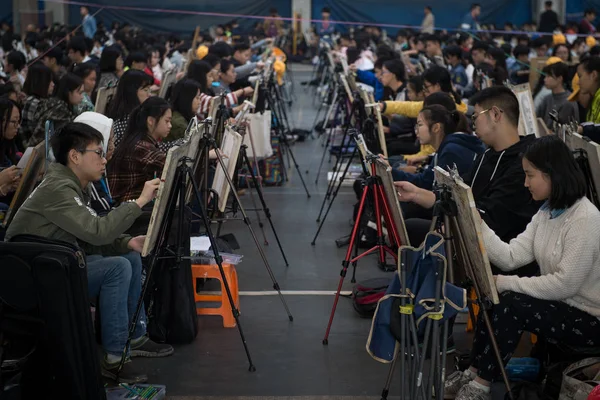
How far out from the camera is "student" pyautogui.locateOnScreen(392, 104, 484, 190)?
16.8 ft

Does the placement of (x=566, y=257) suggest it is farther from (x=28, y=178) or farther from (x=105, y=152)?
(x=28, y=178)

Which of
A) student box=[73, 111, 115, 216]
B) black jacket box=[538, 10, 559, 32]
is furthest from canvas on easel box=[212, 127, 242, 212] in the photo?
black jacket box=[538, 10, 559, 32]

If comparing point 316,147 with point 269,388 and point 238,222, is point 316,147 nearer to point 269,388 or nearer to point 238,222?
point 238,222

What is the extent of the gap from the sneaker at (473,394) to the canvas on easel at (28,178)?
2177 mm

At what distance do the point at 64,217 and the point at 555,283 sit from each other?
192 cm

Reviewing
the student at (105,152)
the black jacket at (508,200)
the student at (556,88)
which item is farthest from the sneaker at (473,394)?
the student at (556,88)

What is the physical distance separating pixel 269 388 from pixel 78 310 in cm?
100

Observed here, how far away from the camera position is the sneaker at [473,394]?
3.62m

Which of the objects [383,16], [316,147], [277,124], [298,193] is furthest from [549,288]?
[383,16]

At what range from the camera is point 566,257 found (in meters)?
3.53

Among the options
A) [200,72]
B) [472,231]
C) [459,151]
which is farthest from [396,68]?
[472,231]

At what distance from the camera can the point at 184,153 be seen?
4.06m

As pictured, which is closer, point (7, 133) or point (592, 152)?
point (592, 152)

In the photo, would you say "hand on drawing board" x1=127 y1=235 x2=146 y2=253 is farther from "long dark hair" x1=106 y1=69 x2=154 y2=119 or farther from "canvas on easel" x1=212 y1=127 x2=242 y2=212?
"long dark hair" x1=106 y1=69 x2=154 y2=119
